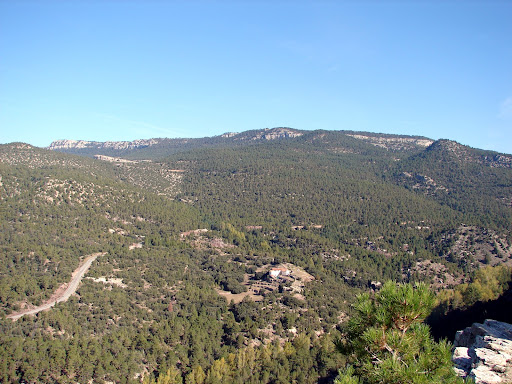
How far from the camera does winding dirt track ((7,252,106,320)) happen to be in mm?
49188

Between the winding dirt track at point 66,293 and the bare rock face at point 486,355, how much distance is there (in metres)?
49.7

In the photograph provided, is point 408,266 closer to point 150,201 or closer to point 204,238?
point 204,238

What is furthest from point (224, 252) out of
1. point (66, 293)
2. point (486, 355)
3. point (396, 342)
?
point (396, 342)

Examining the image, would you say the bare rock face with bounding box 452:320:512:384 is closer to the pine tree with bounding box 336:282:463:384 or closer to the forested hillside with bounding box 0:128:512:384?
the forested hillside with bounding box 0:128:512:384

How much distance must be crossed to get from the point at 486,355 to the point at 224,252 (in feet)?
217

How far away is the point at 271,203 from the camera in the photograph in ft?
427

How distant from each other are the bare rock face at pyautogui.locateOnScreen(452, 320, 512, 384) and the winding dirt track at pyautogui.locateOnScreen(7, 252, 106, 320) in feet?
163

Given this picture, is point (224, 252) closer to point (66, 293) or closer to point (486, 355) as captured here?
point (66, 293)

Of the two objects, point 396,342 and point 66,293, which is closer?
point 396,342

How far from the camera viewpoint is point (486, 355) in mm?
26500

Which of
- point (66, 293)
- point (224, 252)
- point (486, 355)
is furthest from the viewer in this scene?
point (224, 252)

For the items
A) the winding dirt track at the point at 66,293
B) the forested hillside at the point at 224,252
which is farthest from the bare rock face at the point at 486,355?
the winding dirt track at the point at 66,293

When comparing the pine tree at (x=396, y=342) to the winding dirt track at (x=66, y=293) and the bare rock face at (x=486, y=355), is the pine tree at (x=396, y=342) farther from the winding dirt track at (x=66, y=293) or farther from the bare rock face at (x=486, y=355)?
the winding dirt track at (x=66, y=293)

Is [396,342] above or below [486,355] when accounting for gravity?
above
